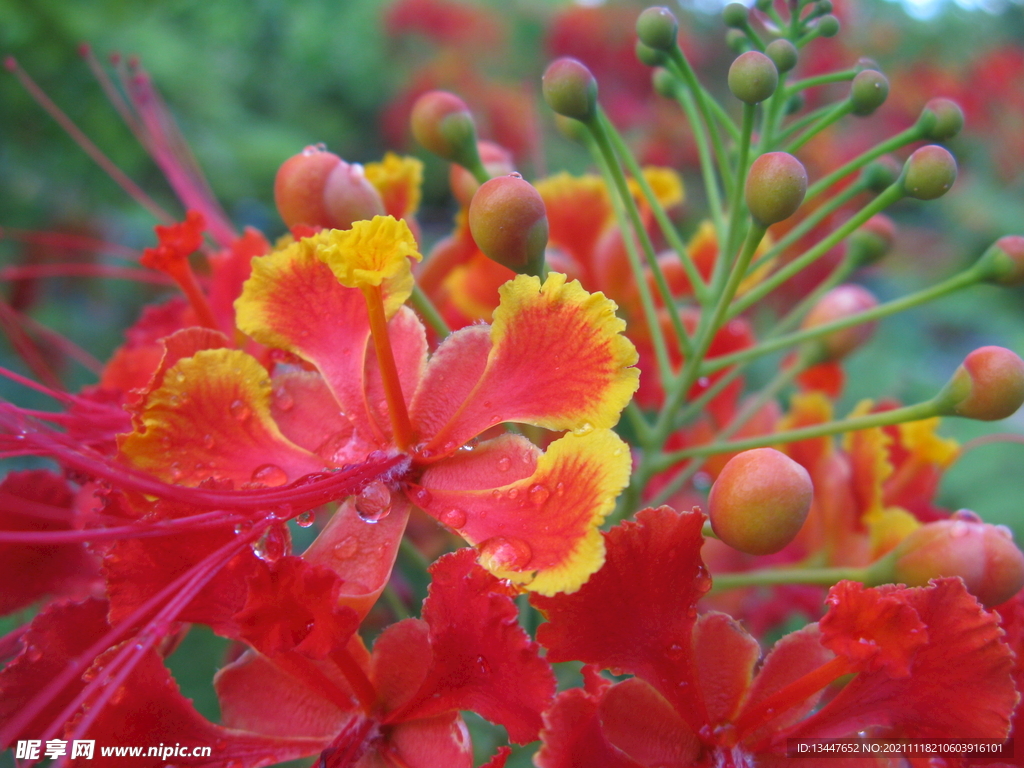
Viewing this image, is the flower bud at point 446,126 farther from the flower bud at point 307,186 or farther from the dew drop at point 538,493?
the dew drop at point 538,493

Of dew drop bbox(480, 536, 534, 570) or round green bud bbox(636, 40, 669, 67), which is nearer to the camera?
dew drop bbox(480, 536, 534, 570)

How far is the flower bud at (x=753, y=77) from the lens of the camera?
1.19m

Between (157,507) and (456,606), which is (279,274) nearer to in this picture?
(157,507)

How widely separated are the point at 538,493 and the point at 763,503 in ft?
0.89

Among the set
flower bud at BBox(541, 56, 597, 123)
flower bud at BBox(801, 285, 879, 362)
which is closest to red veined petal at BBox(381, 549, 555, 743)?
flower bud at BBox(541, 56, 597, 123)

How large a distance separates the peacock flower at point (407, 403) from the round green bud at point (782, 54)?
56cm

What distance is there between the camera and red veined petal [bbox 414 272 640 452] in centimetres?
105

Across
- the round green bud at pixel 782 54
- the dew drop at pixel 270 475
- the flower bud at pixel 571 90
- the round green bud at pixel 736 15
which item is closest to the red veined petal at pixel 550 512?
the dew drop at pixel 270 475

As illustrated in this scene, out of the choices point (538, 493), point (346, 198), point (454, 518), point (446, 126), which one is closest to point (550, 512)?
point (538, 493)

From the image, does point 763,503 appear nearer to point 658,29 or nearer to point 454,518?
point 454,518

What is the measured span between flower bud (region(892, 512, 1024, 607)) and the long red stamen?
75cm

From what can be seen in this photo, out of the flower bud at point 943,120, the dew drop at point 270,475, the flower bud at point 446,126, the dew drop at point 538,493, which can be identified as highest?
the flower bud at point 446,126

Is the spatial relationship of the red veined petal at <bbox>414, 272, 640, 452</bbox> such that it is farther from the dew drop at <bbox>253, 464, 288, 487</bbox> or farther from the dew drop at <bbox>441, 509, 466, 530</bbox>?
the dew drop at <bbox>253, 464, 288, 487</bbox>

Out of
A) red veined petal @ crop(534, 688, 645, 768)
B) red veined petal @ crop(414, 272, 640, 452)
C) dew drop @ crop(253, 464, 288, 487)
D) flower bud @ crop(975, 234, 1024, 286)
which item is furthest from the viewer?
flower bud @ crop(975, 234, 1024, 286)
